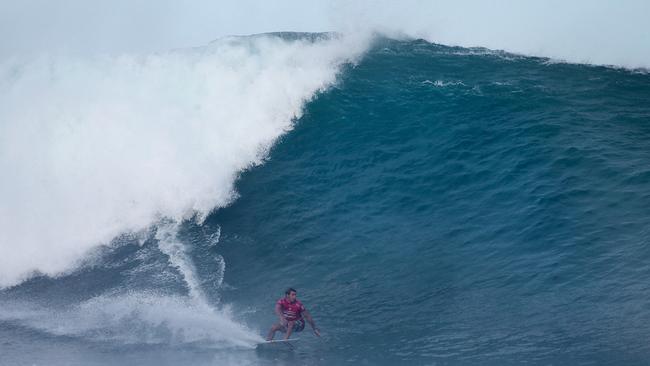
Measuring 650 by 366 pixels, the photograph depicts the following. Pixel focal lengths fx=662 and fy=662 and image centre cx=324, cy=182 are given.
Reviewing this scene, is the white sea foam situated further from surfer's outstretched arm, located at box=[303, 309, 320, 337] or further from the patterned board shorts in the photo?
surfer's outstretched arm, located at box=[303, 309, 320, 337]

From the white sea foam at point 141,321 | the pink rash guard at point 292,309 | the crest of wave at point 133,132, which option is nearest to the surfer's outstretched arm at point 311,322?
the pink rash guard at point 292,309

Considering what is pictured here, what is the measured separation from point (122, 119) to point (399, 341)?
1301 cm

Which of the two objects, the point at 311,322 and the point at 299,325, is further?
the point at 299,325

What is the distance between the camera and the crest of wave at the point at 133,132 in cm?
1964

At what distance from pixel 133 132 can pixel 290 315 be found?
1028 cm

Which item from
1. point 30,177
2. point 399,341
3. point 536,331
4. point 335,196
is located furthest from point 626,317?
point 30,177

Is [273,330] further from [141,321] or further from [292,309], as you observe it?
[141,321]

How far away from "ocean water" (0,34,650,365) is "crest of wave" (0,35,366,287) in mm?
72

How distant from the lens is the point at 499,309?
13.8 metres

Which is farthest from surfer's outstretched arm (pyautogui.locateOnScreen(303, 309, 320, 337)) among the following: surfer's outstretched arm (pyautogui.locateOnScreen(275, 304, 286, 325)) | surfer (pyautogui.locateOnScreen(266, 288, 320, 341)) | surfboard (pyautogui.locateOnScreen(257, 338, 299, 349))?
surfboard (pyautogui.locateOnScreen(257, 338, 299, 349))

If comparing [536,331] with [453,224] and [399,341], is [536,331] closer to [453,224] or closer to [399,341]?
[399,341]

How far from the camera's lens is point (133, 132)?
2172 centimetres

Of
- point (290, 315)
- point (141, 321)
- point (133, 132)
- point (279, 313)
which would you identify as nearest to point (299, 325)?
point (290, 315)

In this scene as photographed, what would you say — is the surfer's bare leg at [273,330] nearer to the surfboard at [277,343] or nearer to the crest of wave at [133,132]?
the surfboard at [277,343]
